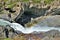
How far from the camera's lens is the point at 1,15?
32312 millimetres

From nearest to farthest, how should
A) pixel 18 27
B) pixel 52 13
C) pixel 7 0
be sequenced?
pixel 18 27 < pixel 52 13 < pixel 7 0

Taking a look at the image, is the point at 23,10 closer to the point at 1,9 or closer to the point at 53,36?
the point at 1,9

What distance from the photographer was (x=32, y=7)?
125ft

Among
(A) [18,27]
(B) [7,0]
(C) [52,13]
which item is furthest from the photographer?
(B) [7,0]

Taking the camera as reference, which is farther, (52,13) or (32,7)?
(32,7)

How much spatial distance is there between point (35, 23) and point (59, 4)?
6735 mm

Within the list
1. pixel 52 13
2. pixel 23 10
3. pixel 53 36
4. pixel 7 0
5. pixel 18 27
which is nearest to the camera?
pixel 53 36

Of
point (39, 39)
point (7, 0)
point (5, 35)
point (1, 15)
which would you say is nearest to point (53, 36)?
Result: point (39, 39)

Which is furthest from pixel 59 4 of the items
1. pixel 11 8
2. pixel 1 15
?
pixel 1 15

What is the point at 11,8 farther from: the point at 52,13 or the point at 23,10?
the point at 52,13

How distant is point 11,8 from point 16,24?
444 centimetres

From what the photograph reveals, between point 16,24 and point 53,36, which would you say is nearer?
point 53,36

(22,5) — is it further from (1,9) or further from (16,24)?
(16,24)

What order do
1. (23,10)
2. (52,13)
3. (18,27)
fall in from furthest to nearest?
(23,10), (52,13), (18,27)
